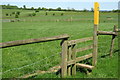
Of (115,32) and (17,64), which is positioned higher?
(115,32)

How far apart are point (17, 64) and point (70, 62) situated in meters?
2.95

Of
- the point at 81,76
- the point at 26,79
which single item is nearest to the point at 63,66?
the point at 81,76

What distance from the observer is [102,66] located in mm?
7094

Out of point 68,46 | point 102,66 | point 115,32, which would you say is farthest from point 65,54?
point 115,32

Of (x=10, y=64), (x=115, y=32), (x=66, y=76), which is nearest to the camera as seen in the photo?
(x=66, y=76)

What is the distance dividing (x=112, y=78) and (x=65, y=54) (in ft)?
5.81

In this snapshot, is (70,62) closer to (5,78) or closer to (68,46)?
(68,46)

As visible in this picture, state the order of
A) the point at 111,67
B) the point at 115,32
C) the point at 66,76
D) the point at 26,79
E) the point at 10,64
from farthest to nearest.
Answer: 1. the point at 115,32
2. the point at 10,64
3. the point at 111,67
4. the point at 66,76
5. the point at 26,79

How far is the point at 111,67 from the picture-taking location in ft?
22.8

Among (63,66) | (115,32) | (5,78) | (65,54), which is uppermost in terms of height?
(115,32)

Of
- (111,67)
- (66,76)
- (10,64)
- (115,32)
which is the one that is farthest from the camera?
(115,32)

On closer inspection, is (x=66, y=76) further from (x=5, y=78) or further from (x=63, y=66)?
(x=5, y=78)

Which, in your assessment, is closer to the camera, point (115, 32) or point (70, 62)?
point (70, 62)

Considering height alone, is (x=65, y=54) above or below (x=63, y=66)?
above
